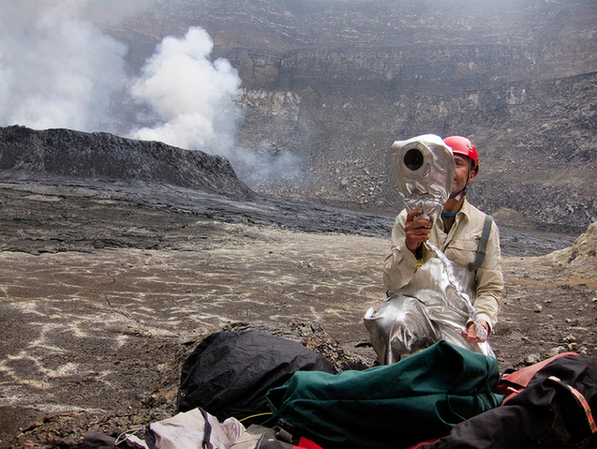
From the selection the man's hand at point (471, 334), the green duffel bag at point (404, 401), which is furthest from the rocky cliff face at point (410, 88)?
the green duffel bag at point (404, 401)

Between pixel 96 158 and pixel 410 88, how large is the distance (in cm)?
3475

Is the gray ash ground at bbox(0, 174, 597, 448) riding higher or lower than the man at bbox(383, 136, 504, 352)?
lower

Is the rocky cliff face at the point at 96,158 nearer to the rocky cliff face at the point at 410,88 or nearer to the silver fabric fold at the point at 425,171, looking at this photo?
the rocky cliff face at the point at 410,88

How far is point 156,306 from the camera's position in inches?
179

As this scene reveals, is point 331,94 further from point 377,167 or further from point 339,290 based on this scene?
point 339,290

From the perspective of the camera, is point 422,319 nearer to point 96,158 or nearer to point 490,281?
point 490,281

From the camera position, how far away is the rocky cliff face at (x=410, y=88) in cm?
3141

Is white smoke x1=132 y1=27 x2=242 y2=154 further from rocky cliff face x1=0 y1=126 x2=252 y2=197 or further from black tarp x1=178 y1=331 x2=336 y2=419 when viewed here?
black tarp x1=178 y1=331 x2=336 y2=419

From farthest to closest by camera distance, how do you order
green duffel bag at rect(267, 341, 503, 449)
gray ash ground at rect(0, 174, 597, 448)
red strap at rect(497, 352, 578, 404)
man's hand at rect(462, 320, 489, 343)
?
1. gray ash ground at rect(0, 174, 597, 448)
2. man's hand at rect(462, 320, 489, 343)
3. red strap at rect(497, 352, 578, 404)
4. green duffel bag at rect(267, 341, 503, 449)

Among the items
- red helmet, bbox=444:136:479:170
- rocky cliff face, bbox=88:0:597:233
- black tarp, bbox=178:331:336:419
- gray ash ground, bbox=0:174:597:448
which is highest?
rocky cliff face, bbox=88:0:597:233

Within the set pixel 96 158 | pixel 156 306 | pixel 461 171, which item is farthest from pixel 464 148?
pixel 96 158

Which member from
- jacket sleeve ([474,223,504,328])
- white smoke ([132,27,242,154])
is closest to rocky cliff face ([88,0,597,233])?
white smoke ([132,27,242,154])

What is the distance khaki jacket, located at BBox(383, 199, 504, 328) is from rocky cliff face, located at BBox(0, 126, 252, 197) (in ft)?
76.6

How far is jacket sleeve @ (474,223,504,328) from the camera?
6.97 ft
